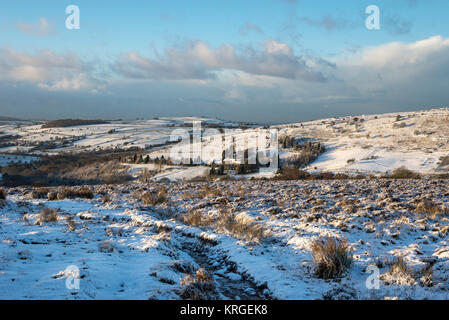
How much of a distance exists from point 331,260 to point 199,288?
2.86 meters

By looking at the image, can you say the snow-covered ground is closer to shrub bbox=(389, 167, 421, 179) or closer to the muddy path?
shrub bbox=(389, 167, 421, 179)

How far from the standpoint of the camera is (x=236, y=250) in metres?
7.36

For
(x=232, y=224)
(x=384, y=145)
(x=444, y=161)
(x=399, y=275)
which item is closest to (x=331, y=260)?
(x=399, y=275)

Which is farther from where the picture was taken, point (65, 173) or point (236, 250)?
point (65, 173)

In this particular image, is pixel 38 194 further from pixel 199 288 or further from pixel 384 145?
pixel 384 145

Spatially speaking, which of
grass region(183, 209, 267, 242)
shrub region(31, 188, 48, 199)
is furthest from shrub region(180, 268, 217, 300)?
shrub region(31, 188, 48, 199)

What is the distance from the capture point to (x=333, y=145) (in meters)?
41.4

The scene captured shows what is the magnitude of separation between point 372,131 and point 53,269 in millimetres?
48534

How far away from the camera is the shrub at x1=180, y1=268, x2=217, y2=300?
4.41 meters

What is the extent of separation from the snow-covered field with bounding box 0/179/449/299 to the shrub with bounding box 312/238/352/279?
17cm

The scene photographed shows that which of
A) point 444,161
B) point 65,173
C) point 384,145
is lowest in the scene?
point 65,173
